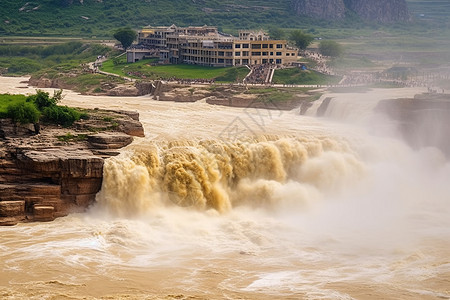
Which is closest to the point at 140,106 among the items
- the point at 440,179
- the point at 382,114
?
the point at 382,114

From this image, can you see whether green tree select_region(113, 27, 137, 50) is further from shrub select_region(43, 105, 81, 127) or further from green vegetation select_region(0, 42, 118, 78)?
shrub select_region(43, 105, 81, 127)

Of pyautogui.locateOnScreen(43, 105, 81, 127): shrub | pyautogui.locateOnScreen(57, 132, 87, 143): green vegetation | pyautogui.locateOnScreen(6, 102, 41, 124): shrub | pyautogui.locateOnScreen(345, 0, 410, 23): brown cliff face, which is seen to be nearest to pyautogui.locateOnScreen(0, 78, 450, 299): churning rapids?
pyautogui.locateOnScreen(57, 132, 87, 143): green vegetation

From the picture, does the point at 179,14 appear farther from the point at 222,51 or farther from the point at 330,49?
the point at 222,51

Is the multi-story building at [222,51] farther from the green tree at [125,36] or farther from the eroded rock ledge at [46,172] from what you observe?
the eroded rock ledge at [46,172]

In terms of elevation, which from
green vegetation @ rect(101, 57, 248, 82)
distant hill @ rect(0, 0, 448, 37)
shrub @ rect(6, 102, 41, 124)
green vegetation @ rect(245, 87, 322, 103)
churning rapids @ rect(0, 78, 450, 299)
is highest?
distant hill @ rect(0, 0, 448, 37)

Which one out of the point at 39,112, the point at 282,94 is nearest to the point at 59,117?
the point at 39,112

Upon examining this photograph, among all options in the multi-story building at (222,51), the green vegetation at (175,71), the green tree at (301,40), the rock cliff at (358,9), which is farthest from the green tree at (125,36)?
the rock cliff at (358,9)
